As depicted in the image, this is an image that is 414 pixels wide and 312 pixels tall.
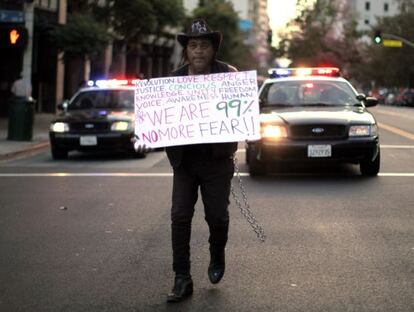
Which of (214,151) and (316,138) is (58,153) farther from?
(214,151)

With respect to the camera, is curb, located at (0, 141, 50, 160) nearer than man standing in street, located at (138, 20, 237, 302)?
No

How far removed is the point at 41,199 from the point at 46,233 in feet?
7.09

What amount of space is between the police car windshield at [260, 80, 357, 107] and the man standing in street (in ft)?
21.6

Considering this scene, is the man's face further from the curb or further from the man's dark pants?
the curb

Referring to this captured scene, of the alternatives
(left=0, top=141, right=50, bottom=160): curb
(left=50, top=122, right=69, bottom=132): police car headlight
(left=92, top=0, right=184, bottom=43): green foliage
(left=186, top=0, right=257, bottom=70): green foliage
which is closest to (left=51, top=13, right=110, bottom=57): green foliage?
(left=92, top=0, right=184, bottom=43): green foliage

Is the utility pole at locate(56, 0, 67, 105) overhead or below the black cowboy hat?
overhead

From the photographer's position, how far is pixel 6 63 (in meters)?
28.5

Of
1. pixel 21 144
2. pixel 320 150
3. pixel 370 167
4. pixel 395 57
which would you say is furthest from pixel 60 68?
pixel 395 57

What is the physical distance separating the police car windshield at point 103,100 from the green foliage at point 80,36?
971 cm

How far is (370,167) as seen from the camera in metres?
10.8

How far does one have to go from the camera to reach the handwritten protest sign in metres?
5.05

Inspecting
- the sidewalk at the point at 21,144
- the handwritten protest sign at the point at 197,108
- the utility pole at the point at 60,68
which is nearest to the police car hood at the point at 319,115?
the handwritten protest sign at the point at 197,108

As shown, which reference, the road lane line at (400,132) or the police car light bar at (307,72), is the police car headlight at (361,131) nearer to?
the police car light bar at (307,72)

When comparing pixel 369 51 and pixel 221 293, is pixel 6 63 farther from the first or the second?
pixel 369 51
